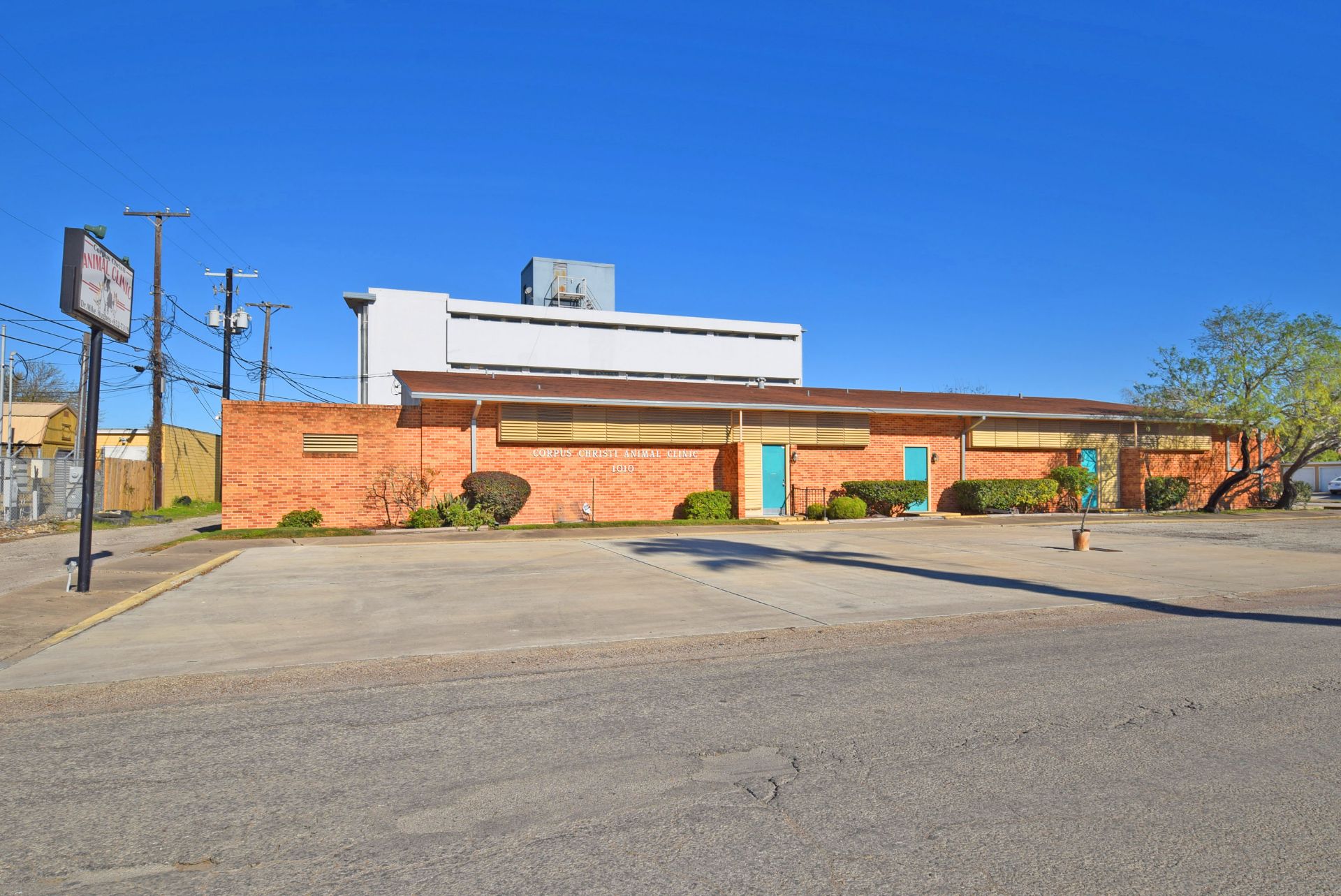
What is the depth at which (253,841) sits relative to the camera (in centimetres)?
361

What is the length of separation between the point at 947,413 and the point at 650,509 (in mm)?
10220

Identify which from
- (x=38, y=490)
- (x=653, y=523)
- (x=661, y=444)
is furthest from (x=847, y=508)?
(x=38, y=490)

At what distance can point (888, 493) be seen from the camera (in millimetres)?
25453

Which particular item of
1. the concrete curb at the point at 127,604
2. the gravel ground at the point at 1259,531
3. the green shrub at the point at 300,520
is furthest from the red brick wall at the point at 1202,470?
the concrete curb at the point at 127,604

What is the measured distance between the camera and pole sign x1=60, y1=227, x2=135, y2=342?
391 inches

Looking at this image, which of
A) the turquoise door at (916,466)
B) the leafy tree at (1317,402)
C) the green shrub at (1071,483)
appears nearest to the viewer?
the turquoise door at (916,466)

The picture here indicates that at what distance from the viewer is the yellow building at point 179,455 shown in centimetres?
3659

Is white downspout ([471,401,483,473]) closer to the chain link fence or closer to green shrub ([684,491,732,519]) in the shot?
green shrub ([684,491,732,519])

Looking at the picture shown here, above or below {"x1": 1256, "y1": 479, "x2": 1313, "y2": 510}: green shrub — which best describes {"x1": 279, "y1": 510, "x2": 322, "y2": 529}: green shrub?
below

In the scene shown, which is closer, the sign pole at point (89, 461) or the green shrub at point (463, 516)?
the sign pole at point (89, 461)

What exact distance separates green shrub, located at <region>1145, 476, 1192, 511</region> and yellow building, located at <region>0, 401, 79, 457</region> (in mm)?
41462

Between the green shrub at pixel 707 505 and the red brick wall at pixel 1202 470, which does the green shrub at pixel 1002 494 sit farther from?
A: the green shrub at pixel 707 505

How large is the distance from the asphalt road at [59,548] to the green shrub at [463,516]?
234 inches

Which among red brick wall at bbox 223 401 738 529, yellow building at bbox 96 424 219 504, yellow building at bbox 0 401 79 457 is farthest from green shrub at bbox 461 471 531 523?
yellow building at bbox 0 401 79 457
